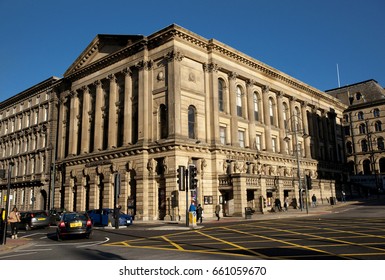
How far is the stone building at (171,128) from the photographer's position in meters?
34.4

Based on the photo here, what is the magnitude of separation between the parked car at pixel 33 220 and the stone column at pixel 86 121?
17303 mm

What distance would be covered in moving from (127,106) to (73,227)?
75.8 feet

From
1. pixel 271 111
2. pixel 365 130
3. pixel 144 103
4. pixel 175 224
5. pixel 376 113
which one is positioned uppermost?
pixel 376 113

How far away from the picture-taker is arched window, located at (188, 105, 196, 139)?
35.9 metres

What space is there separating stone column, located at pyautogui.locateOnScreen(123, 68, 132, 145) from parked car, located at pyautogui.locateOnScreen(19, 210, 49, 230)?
1315cm

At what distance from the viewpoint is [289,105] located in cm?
5262

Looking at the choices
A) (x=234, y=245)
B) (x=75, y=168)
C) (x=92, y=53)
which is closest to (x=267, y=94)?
(x=92, y=53)

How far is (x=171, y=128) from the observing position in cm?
3375

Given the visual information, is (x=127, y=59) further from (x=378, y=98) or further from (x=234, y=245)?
(x=378, y=98)

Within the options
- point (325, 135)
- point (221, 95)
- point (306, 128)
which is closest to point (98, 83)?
point (221, 95)

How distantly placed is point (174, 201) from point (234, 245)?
55.5 ft

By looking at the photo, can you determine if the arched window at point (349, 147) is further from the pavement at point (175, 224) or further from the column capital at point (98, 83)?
the column capital at point (98, 83)

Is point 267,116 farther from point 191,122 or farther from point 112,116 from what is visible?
point 112,116

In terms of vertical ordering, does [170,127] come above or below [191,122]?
below
